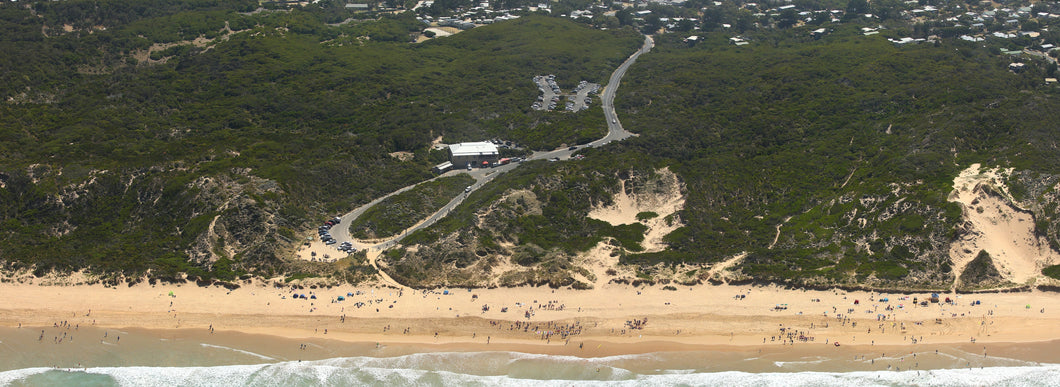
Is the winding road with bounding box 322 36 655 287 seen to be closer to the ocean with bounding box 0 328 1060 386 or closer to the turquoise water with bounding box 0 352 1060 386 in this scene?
the ocean with bounding box 0 328 1060 386

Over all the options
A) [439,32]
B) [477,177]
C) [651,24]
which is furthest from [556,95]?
[651,24]

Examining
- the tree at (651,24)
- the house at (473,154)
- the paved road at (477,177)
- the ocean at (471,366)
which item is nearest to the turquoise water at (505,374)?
the ocean at (471,366)

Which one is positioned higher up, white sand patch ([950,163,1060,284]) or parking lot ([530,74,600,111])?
white sand patch ([950,163,1060,284])

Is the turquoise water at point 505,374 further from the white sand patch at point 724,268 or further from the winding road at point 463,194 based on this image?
the winding road at point 463,194

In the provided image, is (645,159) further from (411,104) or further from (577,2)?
(577,2)

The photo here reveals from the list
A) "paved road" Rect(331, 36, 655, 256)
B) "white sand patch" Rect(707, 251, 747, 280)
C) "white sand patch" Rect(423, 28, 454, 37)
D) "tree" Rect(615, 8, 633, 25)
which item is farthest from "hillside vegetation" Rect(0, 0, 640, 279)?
"white sand patch" Rect(707, 251, 747, 280)

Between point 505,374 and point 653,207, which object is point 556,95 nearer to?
point 653,207
